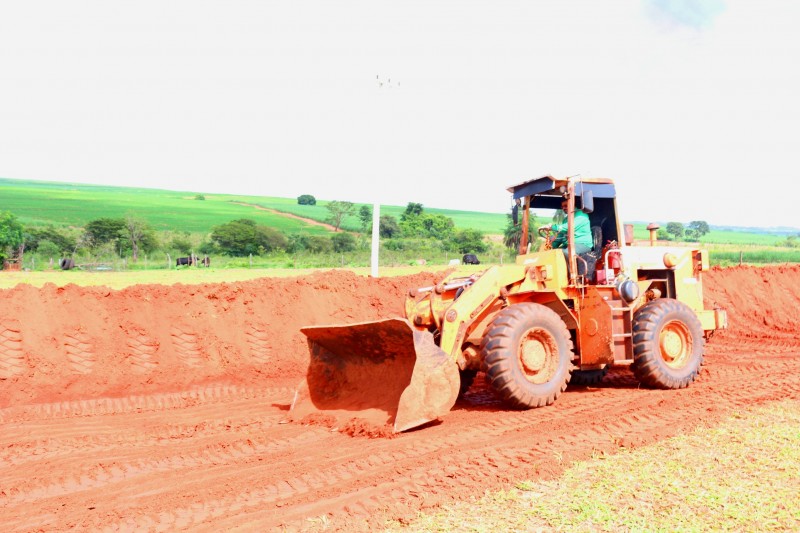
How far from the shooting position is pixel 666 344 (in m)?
8.88

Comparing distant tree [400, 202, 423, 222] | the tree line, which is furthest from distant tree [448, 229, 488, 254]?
distant tree [400, 202, 423, 222]

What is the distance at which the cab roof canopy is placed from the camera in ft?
28.0

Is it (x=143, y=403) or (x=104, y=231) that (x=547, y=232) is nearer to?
(x=143, y=403)

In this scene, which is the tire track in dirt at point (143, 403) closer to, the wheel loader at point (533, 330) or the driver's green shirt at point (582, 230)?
the wheel loader at point (533, 330)

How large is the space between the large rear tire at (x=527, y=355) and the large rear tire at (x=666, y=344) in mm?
1237

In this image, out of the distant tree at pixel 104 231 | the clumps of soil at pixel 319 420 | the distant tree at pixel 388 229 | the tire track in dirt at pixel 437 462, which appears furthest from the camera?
the distant tree at pixel 388 229

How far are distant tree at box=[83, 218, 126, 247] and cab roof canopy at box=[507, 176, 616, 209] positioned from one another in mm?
57148

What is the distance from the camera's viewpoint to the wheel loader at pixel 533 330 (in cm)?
731

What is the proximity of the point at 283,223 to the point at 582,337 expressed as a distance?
8149 centimetres

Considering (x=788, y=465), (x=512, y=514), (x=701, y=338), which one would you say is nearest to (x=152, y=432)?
(x=512, y=514)

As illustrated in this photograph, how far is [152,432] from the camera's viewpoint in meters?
7.49

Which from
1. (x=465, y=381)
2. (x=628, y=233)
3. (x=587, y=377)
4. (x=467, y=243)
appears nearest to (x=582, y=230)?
(x=628, y=233)

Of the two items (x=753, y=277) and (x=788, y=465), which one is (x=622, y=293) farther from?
(x=753, y=277)

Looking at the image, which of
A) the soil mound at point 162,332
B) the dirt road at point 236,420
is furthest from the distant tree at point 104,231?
the dirt road at point 236,420
